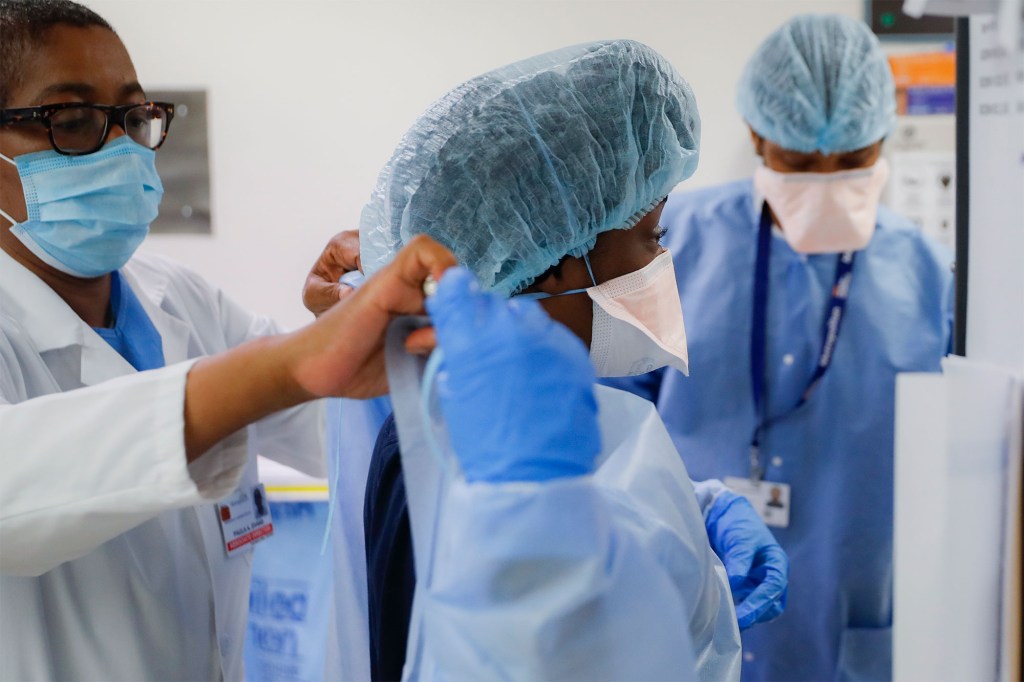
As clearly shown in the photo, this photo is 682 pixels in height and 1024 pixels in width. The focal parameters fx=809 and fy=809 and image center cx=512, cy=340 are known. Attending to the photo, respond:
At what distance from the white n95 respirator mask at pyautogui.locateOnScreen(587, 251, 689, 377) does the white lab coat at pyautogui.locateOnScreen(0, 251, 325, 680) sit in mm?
404

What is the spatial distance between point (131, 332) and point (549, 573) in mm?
891

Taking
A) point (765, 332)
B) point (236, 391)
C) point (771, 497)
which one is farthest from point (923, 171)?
point (236, 391)

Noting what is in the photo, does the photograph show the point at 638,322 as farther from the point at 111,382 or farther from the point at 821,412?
the point at 821,412

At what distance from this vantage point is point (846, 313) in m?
1.78

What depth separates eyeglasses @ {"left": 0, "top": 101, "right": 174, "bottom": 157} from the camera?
1.04 m

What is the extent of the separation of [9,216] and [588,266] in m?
0.78

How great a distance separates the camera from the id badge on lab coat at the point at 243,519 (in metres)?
1.20

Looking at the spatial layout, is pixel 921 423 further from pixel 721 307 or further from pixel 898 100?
pixel 898 100

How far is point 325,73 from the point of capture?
179 cm

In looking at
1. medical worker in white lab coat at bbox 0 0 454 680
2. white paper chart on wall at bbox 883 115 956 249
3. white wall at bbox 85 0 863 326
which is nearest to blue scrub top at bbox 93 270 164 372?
medical worker in white lab coat at bbox 0 0 454 680

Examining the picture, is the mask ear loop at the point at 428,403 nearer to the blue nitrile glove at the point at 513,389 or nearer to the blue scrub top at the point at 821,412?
the blue nitrile glove at the point at 513,389

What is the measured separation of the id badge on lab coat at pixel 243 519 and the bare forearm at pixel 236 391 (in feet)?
1.61

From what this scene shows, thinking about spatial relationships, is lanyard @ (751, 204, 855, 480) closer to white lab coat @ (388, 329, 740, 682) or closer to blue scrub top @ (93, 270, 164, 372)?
white lab coat @ (388, 329, 740, 682)

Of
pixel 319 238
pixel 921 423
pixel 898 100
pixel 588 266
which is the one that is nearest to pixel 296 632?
pixel 319 238
